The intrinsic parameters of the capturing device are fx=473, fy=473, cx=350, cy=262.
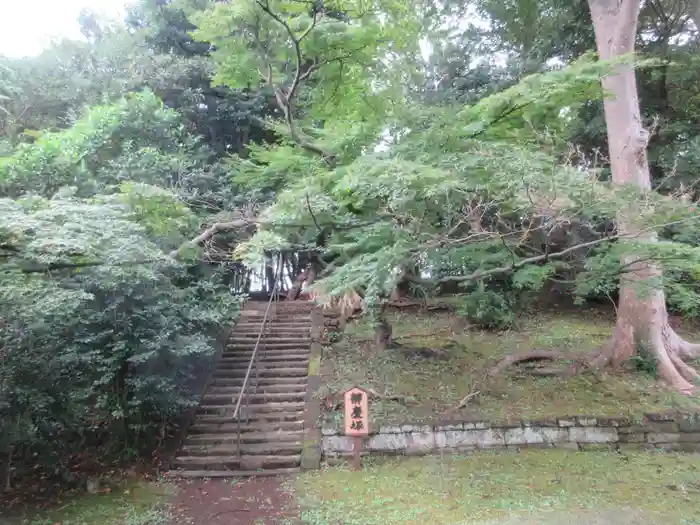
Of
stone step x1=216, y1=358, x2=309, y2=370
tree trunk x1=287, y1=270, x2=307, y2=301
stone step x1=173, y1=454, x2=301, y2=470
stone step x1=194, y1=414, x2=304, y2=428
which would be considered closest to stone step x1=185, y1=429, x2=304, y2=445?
stone step x1=194, y1=414, x2=304, y2=428

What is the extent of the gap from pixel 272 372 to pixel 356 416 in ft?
10.9

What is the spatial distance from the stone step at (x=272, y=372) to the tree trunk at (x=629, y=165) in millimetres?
5846

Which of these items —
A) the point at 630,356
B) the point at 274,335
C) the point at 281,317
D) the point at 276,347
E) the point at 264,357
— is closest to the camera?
the point at 630,356

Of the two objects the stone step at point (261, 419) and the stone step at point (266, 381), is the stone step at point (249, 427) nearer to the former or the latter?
the stone step at point (261, 419)

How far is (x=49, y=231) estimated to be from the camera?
4941 millimetres

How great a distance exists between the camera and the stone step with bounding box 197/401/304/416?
8.45 m

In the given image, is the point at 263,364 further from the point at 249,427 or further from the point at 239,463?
the point at 239,463

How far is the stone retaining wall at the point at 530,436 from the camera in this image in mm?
7250

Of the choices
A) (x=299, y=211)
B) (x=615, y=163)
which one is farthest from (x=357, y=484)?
(x=615, y=163)

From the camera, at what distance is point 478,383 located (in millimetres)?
8328

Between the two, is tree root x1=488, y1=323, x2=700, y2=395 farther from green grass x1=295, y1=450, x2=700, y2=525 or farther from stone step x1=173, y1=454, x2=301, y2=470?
stone step x1=173, y1=454, x2=301, y2=470

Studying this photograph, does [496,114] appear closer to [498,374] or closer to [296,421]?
[498,374]

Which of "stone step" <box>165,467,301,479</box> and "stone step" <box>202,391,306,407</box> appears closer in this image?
"stone step" <box>165,467,301,479</box>

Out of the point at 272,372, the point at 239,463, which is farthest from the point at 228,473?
the point at 272,372
